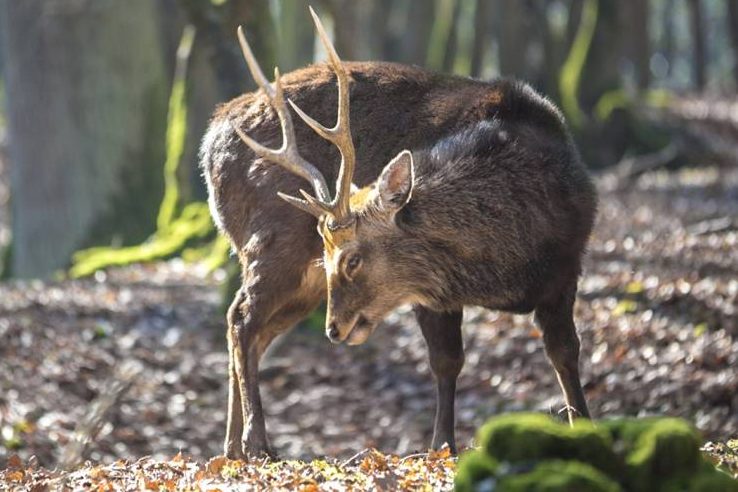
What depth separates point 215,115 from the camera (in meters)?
8.82

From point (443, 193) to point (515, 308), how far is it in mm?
733

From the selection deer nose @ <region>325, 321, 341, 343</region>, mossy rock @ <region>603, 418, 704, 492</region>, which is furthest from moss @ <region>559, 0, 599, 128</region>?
mossy rock @ <region>603, 418, 704, 492</region>

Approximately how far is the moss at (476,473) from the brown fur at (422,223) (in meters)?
2.84

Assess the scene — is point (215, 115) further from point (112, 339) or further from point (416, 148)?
point (112, 339)

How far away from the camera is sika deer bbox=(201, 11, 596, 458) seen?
7414 millimetres

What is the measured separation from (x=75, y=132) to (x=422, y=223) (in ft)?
32.0

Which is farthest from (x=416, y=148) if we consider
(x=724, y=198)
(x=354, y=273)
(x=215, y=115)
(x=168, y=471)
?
A: (x=724, y=198)

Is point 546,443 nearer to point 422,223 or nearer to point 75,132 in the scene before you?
point 422,223

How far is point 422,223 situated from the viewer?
7.53m

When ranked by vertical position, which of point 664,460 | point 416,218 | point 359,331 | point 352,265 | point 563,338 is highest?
point 416,218

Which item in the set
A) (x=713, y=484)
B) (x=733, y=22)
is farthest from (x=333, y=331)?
(x=733, y=22)

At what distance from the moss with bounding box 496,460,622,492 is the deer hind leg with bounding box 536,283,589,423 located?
316cm

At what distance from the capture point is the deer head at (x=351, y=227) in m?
7.33

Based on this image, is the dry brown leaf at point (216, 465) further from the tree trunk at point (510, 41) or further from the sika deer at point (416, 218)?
the tree trunk at point (510, 41)
